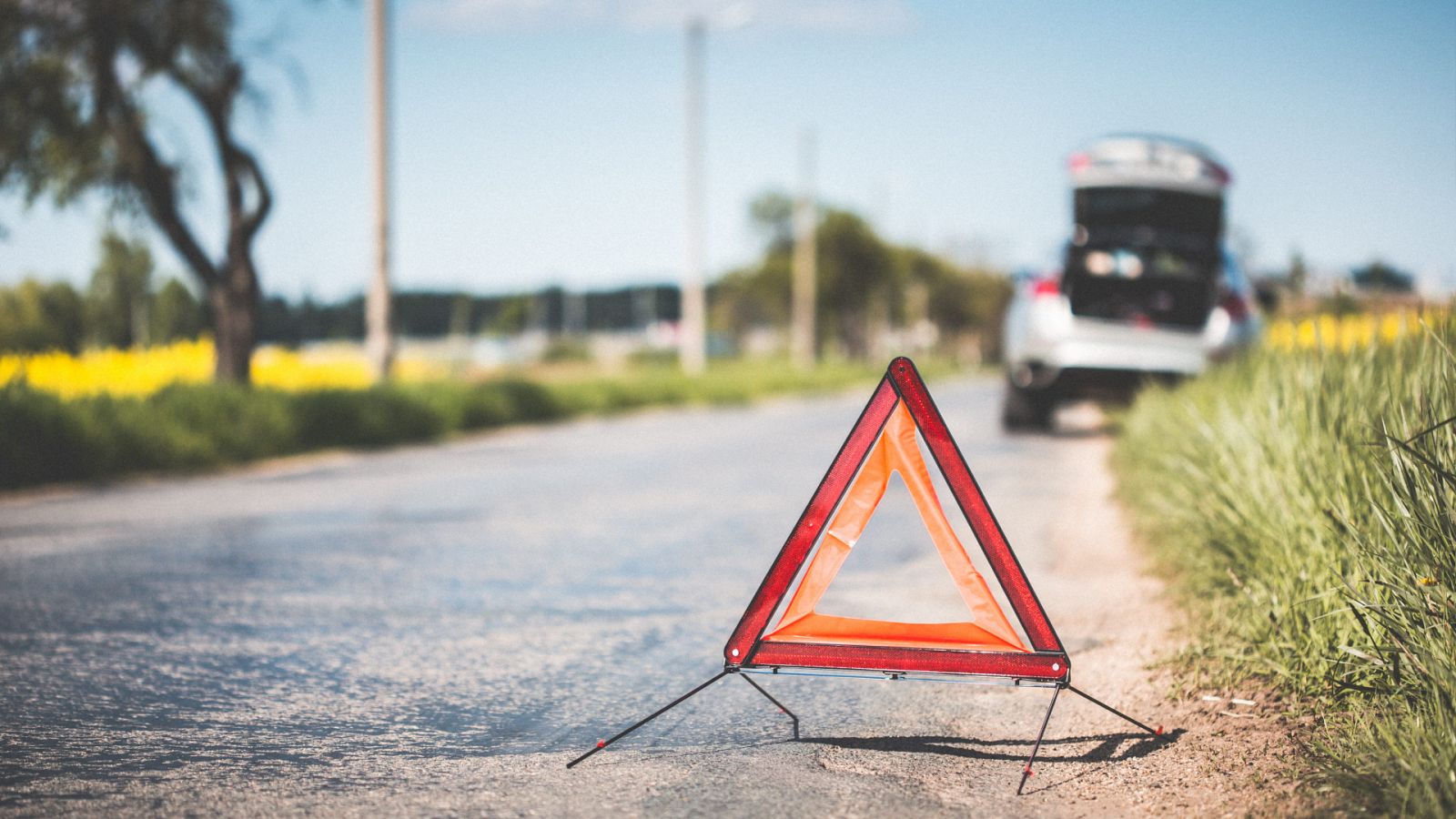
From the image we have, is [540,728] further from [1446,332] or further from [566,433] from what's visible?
[566,433]

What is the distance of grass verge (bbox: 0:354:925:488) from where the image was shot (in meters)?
12.2

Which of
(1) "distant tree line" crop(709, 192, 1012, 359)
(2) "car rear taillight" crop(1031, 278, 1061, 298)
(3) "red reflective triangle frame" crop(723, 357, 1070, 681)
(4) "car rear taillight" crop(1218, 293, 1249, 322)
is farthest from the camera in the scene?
(1) "distant tree line" crop(709, 192, 1012, 359)

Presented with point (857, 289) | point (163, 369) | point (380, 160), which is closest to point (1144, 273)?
Answer: point (380, 160)

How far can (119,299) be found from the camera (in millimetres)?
29516

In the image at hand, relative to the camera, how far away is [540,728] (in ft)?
14.4

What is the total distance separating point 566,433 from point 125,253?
7967 mm

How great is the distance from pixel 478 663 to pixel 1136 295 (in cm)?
1106

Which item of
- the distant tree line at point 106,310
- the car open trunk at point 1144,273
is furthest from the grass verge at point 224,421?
the car open trunk at point 1144,273

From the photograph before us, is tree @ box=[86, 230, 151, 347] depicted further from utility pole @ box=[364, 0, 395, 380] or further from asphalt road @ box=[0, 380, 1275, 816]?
asphalt road @ box=[0, 380, 1275, 816]

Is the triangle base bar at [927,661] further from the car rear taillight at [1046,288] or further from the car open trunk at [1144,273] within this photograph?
the car rear taillight at [1046,288]

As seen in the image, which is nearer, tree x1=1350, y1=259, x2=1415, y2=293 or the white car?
tree x1=1350, y1=259, x2=1415, y2=293

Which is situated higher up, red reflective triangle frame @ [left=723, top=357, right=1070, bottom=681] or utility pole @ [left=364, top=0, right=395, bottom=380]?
utility pole @ [left=364, top=0, right=395, bottom=380]

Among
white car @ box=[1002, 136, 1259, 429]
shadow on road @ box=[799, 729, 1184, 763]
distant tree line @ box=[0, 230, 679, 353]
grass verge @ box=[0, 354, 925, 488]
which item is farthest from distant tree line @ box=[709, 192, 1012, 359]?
shadow on road @ box=[799, 729, 1184, 763]

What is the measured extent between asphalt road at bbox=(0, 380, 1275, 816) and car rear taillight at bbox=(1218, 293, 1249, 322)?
4.21m
